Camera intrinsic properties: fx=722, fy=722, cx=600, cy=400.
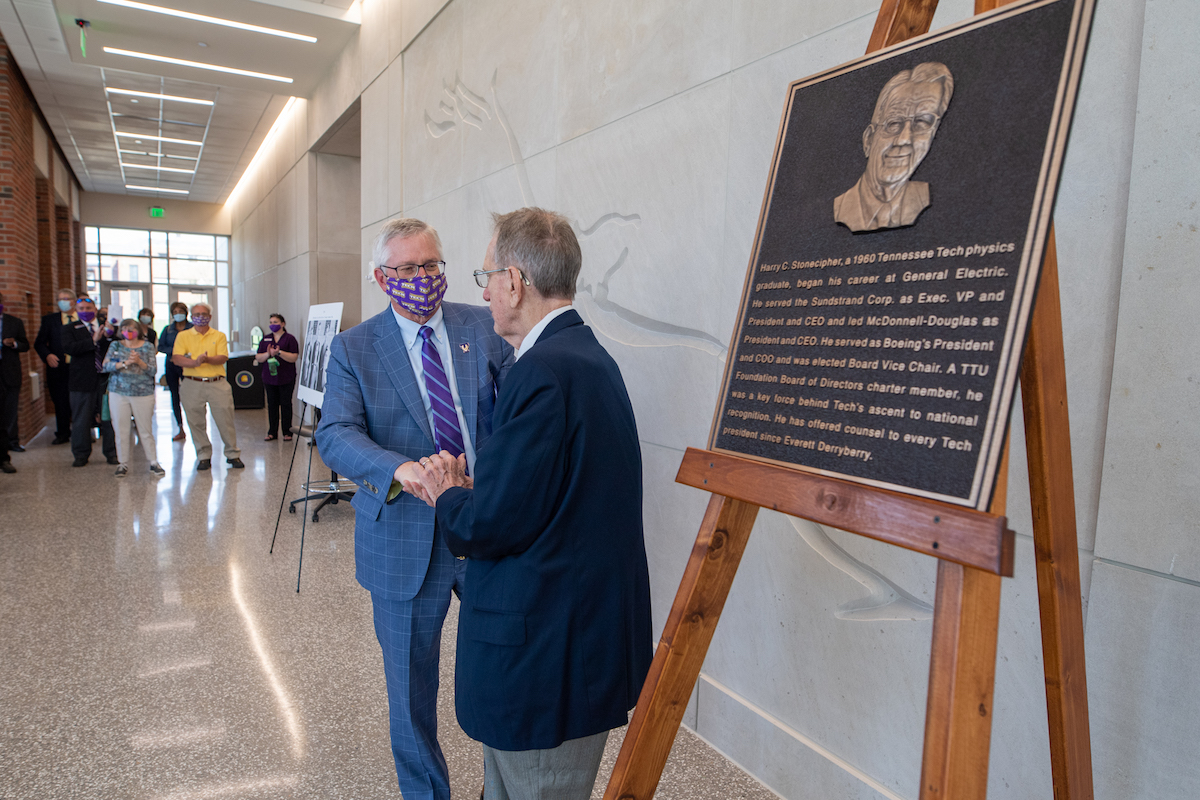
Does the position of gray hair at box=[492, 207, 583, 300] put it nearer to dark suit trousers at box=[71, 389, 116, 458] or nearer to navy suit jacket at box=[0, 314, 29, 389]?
dark suit trousers at box=[71, 389, 116, 458]

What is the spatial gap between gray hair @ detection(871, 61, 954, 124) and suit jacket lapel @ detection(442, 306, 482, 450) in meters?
1.23

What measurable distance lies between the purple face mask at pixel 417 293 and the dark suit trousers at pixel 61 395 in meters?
7.27

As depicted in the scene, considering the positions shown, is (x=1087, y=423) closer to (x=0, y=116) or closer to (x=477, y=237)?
(x=477, y=237)

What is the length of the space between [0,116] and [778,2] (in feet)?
29.7

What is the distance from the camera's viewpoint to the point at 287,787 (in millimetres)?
2221

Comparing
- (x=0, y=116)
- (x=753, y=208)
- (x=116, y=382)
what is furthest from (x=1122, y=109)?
(x=0, y=116)

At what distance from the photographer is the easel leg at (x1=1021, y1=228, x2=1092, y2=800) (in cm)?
108

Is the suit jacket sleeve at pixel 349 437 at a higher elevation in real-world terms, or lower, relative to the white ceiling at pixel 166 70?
lower

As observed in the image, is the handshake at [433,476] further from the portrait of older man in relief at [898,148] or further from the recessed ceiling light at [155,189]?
the recessed ceiling light at [155,189]

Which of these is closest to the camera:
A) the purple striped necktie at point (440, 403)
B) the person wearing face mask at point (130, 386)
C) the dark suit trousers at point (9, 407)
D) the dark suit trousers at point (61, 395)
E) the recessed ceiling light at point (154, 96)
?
the purple striped necktie at point (440, 403)

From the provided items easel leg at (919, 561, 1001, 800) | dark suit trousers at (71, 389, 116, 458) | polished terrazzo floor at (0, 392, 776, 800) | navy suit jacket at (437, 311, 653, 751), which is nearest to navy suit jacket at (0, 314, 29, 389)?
dark suit trousers at (71, 389, 116, 458)

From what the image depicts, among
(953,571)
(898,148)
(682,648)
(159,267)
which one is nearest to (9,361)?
(682,648)

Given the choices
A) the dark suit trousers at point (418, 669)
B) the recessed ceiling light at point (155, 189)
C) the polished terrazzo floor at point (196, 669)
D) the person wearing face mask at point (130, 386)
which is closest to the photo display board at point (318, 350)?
the polished terrazzo floor at point (196, 669)

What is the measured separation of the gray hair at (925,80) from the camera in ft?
3.46
